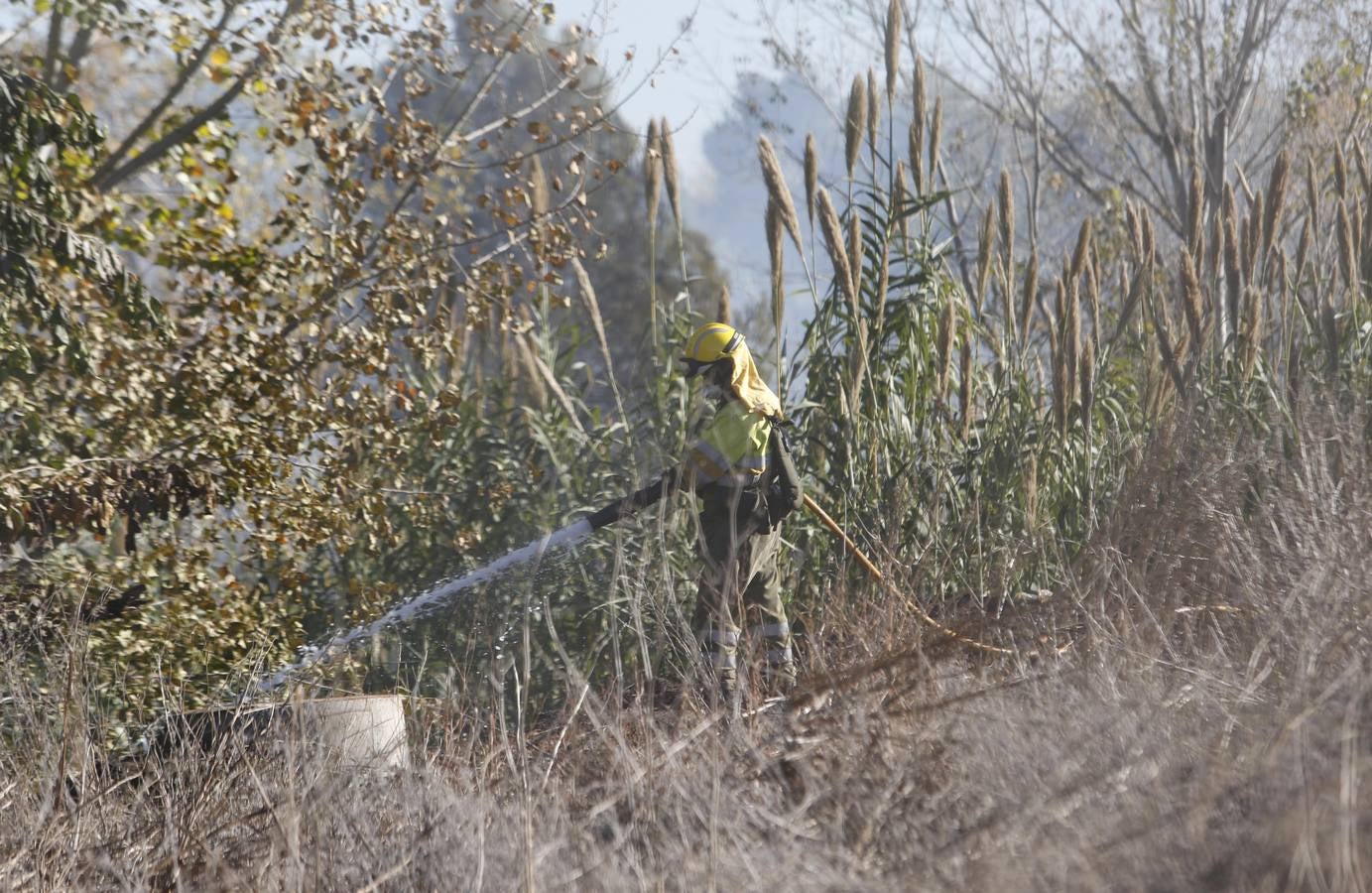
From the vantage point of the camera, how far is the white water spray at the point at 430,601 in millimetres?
4977

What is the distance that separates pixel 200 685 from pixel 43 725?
1.55 metres

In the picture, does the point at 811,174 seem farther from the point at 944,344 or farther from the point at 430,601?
the point at 430,601

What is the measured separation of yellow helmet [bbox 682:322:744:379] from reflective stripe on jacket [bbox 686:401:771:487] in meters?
0.20

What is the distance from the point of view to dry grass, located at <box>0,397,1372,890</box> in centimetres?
234

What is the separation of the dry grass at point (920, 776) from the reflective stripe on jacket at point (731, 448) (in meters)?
1.44

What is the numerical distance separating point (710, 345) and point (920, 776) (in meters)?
3.14

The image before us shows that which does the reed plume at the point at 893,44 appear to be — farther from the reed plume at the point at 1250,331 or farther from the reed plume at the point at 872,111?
the reed plume at the point at 1250,331

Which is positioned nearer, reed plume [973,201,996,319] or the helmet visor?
reed plume [973,201,996,319]

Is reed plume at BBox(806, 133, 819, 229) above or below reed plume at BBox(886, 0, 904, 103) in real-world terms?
below

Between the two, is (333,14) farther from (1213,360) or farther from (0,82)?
(1213,360)

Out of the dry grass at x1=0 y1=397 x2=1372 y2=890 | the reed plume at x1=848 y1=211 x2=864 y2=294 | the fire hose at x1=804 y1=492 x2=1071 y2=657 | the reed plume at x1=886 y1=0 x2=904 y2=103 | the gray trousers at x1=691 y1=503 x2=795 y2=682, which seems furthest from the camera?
the reed plume at x1=886 y1=0 x2=904 y2=103

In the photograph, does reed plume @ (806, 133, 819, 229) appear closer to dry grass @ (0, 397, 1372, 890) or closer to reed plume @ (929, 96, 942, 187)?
reed plume @ (929, 96, 942, 187)

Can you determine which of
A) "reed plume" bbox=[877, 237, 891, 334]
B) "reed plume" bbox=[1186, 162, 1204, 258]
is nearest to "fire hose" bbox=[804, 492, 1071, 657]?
"reed plume" bbox=[877, 237, 891, 334]

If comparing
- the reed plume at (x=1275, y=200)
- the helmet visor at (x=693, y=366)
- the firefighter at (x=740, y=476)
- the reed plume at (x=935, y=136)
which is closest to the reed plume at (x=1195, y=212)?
the reed plume at (x=1275, y=200)
